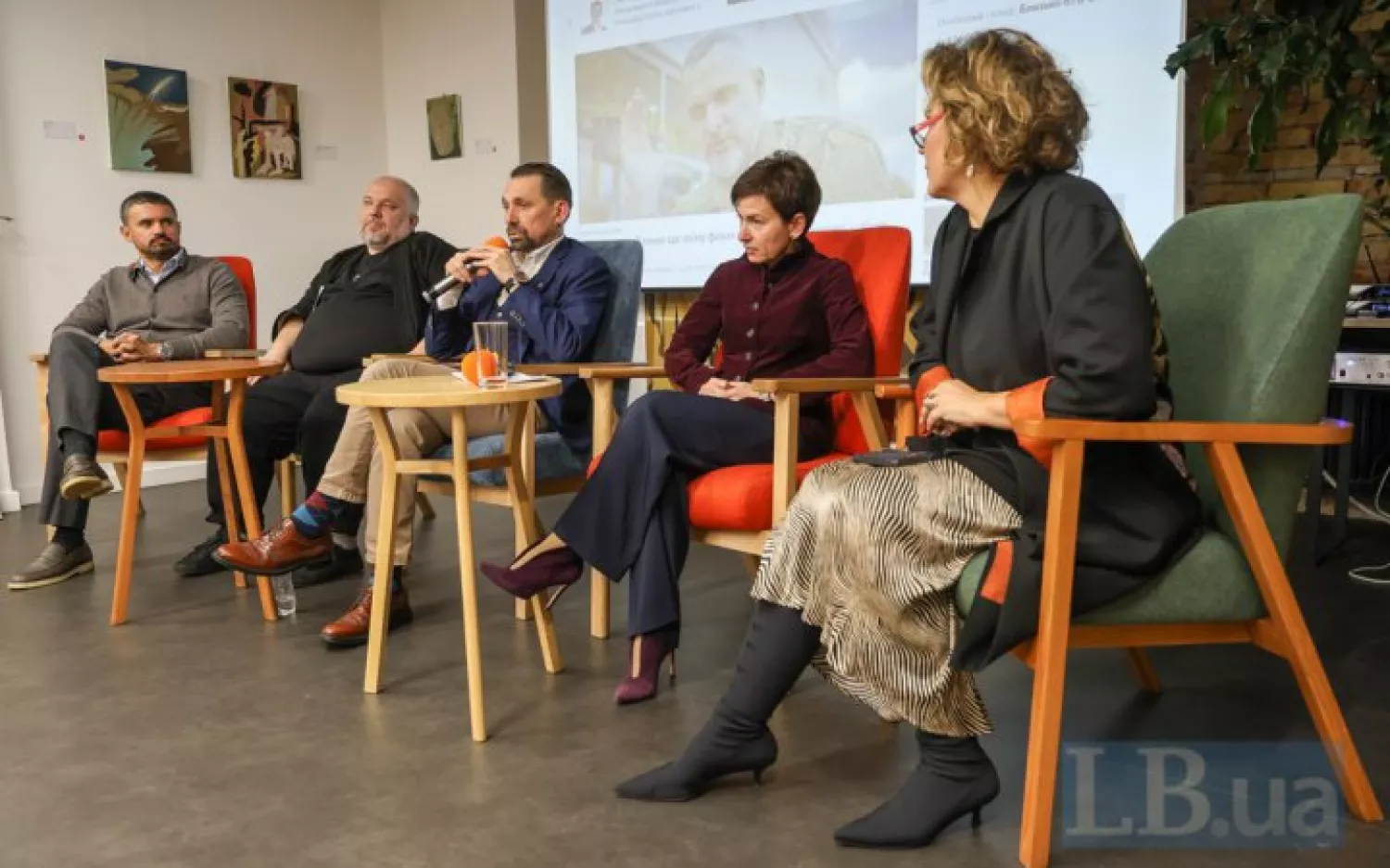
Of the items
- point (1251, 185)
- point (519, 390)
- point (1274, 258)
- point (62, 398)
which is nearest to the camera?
point (1274, 258)

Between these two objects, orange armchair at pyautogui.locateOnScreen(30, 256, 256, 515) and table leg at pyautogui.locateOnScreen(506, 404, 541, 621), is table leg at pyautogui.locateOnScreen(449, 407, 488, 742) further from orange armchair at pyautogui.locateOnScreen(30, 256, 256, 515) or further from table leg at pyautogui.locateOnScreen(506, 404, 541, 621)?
orange armchair at pyautogui.locateOnScreen(30, 256, 256, 515)

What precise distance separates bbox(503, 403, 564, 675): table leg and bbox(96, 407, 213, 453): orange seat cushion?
108cm

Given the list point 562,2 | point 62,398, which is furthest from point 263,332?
point 62,398

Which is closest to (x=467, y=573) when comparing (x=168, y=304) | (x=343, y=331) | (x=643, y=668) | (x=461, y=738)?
(x=461, y=738)

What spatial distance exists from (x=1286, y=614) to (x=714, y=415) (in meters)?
1.05

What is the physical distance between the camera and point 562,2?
4777mm

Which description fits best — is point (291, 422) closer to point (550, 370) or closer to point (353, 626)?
point (353, 626)

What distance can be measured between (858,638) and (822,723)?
561 mm

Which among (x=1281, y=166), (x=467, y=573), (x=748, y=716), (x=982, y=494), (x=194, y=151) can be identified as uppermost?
(x=194, y=151)

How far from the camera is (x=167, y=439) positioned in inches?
120

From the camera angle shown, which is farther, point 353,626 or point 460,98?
point 460,98

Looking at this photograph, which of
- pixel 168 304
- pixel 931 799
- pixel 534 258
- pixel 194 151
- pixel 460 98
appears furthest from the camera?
pixel 460 98

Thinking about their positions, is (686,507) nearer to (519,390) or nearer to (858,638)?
(519,390)

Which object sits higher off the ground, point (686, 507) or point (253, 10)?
point (253, 10)
